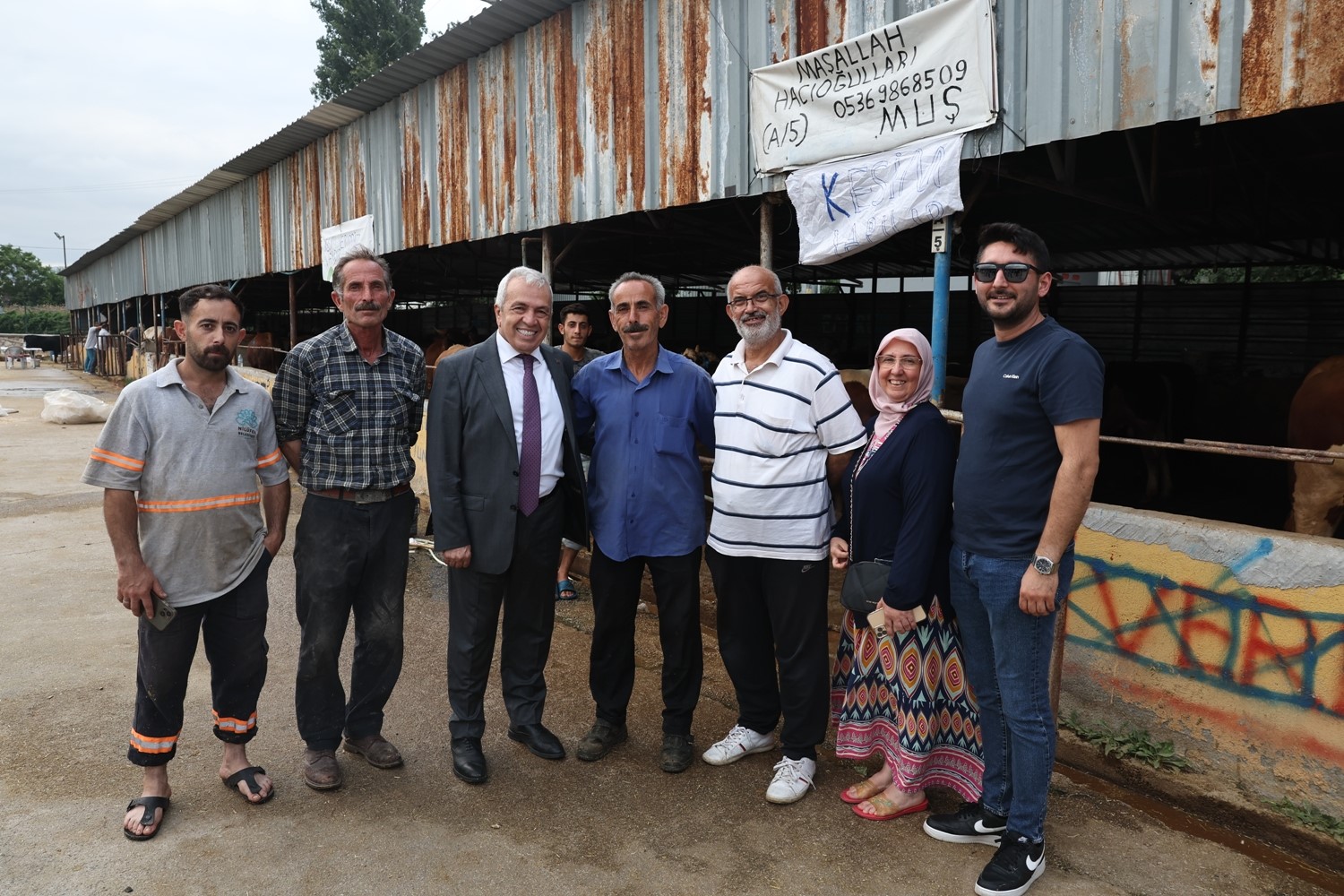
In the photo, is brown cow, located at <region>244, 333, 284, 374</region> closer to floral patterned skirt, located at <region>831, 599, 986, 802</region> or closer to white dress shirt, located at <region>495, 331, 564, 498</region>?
white dress shirt, located at <region>495, 331, 564, 498</region>

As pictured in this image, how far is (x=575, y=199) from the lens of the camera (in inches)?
272

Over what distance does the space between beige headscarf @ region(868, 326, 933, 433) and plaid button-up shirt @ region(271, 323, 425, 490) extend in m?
1.73

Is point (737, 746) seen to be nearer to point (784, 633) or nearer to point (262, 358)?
point (784, 633)

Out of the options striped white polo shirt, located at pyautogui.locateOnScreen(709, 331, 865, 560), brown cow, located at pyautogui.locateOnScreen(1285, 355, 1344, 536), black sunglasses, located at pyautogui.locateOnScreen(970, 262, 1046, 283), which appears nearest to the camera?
black sunglasses, located at pyautogui.locateOnScreen(970, 262, 1046, 283)

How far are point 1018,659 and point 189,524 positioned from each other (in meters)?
2.72

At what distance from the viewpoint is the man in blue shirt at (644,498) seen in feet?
11.0

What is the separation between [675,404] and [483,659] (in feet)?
4.16

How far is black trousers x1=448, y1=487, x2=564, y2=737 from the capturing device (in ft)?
11.2

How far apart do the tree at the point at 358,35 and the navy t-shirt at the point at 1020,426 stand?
3617cm

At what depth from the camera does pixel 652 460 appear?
3.35m

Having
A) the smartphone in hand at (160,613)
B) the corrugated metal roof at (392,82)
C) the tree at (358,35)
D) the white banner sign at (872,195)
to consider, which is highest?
the tree at (358,35)

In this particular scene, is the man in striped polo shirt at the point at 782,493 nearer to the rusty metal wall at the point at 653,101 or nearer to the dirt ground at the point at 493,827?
the dirt ground at the point at 493,827

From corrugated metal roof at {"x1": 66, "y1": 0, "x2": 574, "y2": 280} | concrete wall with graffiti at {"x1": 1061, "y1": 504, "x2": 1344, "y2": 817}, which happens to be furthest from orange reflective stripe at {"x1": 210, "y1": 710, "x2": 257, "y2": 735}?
corrugated metal roof at {"x1": 66, "y1": 0, "x2": 574, "y2": 280}

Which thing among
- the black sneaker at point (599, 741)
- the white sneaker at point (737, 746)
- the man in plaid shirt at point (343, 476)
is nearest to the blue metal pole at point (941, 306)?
the white sneaker at point (737, 746)
